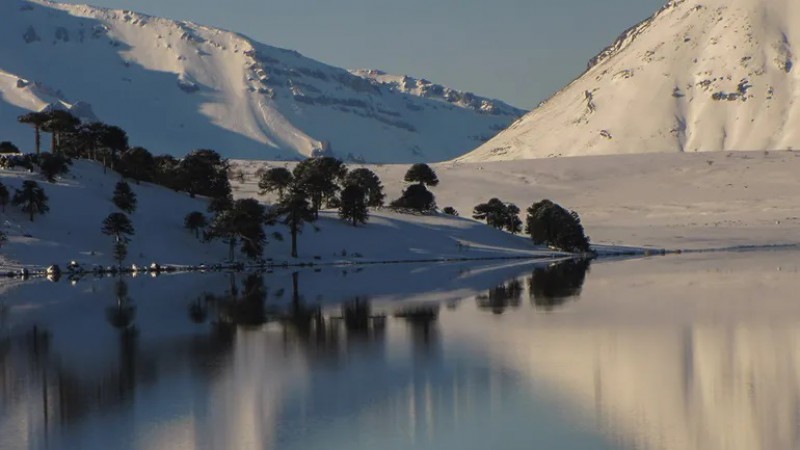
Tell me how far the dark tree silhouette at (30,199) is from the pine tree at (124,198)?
7.06 m

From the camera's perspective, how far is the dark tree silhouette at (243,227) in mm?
103250

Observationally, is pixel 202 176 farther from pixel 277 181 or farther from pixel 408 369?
pixel 408 369

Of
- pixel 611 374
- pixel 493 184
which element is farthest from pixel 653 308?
pixel 493 184

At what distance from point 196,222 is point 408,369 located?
6996 cm

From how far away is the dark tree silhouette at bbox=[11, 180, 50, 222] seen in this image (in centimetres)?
10288

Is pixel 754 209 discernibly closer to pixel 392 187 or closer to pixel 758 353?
pixel 392 187

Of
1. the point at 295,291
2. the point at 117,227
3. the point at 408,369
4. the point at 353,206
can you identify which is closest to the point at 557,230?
the point at 353,206

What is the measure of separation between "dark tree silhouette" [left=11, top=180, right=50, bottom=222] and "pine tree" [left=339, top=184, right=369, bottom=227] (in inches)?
1141

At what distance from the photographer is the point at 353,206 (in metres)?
122

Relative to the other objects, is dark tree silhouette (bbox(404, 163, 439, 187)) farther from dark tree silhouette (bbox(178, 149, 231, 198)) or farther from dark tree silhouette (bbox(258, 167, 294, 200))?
dark tree silhouette (bbox(178, 149, 231, 198))

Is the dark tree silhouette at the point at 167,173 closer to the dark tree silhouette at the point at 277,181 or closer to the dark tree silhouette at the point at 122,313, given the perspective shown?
the dark tree silhouette at the point at 277,181

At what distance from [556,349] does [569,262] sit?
67.3 m

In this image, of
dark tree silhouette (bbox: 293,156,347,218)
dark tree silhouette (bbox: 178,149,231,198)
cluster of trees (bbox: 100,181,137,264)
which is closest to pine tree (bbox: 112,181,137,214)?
cluster of trees (bbox: 100,181,137,264)

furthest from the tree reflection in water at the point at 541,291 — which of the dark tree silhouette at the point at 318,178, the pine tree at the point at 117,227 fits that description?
the dark tree silhouette at the point at 318,178
